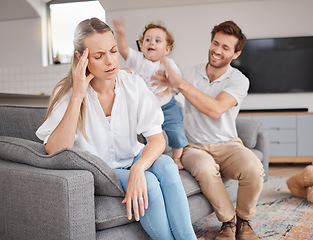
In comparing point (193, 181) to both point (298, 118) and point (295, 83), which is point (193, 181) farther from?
point (295, 83)

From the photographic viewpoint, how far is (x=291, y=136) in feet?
14.3

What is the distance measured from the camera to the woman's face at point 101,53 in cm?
131

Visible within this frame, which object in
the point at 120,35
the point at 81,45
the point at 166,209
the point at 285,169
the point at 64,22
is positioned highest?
the point at 64,22

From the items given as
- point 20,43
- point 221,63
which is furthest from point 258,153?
point 20,43

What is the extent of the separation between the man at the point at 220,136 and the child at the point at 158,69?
3.1 inches

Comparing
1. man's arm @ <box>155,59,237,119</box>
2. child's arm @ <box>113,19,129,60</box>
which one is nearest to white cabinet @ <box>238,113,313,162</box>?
man's arm @ <box>155,59,237,119</box>

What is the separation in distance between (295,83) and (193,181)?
11.4ft

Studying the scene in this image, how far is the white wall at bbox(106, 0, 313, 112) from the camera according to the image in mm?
4688

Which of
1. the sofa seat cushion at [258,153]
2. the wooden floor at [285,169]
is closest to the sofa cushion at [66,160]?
the sofa seat cushion at [258,153]

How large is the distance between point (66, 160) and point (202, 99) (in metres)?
0.93

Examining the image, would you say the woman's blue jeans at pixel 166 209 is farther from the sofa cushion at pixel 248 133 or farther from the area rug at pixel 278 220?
the sofa cushion at pixel 248 133

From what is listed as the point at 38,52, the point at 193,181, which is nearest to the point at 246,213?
the point at 193,181

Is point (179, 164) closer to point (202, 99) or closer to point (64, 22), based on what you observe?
point (202, 99)

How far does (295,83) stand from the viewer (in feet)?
15.5
